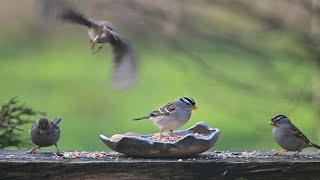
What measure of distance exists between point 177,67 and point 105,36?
2.52m

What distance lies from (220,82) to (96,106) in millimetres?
7216

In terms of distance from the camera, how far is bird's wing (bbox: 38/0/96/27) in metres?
5.25

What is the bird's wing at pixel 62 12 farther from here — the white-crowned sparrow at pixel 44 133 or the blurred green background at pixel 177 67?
the white-crowned sparrow at pixel 44 133

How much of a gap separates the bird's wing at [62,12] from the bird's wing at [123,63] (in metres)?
0.25

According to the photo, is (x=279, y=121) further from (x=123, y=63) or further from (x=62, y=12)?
(x=62, y=12)

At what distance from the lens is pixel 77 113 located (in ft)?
43.3

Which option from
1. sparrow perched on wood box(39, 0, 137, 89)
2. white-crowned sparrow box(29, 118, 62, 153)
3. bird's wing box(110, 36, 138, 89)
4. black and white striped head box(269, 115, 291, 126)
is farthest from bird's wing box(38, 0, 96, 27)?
black and white striped head box(269, 115, 291, 126)

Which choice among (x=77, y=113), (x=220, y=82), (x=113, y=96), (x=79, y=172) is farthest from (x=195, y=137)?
(x=113, y=96)

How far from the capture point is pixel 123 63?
18.9 feet

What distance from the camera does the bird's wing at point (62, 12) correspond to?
17.2ft

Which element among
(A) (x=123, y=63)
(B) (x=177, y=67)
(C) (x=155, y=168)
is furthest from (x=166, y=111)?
(B) (x=177, y=67)

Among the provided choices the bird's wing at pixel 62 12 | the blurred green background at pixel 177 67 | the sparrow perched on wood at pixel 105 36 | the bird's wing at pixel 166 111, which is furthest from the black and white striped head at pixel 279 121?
the bird's wing at pixel 62 12

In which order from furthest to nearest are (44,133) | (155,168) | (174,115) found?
(174,115), (44,133), (155,168)

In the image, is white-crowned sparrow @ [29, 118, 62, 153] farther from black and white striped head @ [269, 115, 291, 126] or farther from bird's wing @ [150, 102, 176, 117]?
black and white striped head @ [269, 115, 291, 126]
